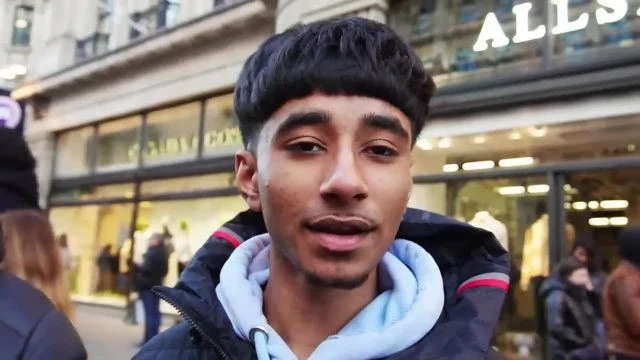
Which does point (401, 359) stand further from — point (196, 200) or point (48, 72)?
point (48, 72)

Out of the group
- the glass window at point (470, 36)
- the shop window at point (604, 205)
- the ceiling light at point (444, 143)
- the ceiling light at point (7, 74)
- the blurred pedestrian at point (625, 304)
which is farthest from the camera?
the ceiling light at point (7, 74)

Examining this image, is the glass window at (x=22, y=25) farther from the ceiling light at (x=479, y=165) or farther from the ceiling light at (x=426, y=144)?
the ceiling light at (x=479, y=165)

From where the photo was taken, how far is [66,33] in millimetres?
17953

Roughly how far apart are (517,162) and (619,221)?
1.38 metres

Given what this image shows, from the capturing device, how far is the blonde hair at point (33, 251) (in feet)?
10.6

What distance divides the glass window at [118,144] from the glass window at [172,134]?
52 cm

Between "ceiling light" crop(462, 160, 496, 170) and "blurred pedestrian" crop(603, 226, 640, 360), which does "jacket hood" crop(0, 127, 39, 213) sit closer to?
"blurred pedestrian" crop(603, 226, 640, 360)

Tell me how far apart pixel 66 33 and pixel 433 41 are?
39.5ft

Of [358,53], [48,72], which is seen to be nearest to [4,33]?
[48,72]

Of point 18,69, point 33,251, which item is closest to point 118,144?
point 18,69

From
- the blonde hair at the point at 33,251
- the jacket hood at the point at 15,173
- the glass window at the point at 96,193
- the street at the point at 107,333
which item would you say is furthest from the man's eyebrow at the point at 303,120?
the glass window at the point at 96,193

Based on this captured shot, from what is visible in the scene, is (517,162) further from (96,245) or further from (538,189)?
(96,245)

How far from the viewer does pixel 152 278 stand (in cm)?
1124

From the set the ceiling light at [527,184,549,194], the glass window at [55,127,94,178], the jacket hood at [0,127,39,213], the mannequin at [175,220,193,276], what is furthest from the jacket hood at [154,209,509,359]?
the glass window at [55,127,94,178]
